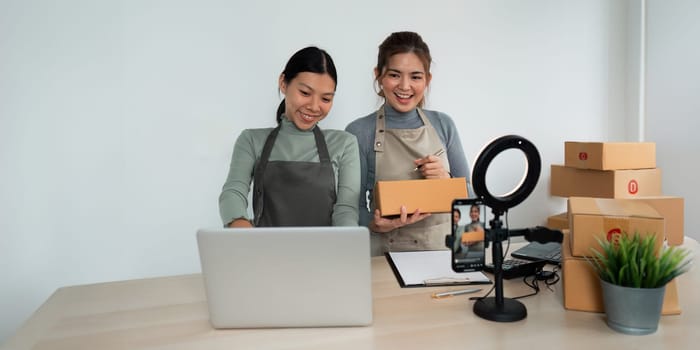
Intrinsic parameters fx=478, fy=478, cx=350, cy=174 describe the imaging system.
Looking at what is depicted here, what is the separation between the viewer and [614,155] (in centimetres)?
258

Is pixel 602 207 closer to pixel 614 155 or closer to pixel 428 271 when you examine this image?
pixel 428 271

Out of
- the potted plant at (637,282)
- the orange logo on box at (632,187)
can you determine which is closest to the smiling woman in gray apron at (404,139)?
the potted plant at (637,282)

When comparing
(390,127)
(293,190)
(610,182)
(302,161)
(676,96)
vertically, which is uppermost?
(676,96)

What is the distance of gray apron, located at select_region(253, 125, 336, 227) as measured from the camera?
5.60 ft

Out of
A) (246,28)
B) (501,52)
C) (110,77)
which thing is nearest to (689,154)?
(501,52)

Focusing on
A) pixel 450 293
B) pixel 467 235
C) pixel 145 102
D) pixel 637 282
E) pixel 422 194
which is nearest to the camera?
pixel 637 282

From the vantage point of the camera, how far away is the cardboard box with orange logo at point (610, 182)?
8.49ft

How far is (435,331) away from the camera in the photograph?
39.2 inches

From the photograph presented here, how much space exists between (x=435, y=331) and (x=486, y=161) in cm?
38

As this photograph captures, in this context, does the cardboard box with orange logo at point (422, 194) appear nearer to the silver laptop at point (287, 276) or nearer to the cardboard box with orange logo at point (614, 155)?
the silver laptop at point (287, 276)

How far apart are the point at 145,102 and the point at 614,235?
7.23 ft

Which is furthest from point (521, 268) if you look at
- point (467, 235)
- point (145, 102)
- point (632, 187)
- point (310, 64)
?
point (145, 102)

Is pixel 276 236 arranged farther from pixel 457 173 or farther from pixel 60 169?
pixel 60 169

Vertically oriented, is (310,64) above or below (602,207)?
above
